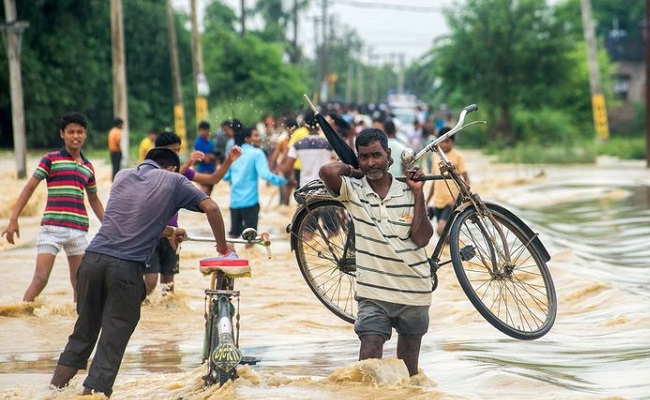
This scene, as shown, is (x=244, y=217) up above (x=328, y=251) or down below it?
below

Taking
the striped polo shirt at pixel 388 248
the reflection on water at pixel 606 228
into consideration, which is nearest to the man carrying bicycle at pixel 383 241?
the striped polo shirt at pixel 388 248

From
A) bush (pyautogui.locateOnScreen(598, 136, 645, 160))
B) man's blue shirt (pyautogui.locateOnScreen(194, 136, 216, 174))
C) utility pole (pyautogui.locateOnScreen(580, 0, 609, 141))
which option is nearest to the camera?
man's blue shirt (pyautogui.locateOnScreen(194, 136, 216, 174))

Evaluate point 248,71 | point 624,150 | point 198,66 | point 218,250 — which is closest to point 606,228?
point 218,250

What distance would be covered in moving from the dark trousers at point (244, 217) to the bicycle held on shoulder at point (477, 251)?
5669 mm

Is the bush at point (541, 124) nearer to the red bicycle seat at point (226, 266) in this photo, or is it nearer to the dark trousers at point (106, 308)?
the red bicycle seat at point (226, 266)

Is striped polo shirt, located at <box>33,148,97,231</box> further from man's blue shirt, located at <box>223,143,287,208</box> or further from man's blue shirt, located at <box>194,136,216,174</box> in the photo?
man's blue shirt, located at <box>194,136,216,174</box>

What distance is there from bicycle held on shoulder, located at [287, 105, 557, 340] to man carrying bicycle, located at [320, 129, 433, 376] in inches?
15.8

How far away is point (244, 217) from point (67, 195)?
4898mm

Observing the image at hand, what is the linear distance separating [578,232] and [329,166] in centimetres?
1179

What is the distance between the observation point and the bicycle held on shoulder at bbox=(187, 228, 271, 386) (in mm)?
6766

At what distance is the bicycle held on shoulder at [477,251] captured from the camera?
788 cm

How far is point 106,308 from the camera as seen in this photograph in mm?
6934

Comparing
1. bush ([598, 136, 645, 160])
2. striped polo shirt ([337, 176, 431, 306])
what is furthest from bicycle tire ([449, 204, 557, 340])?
bush ([598, 136, 645, 160])

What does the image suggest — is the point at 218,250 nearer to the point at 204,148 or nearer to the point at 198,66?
the point at 204,148
